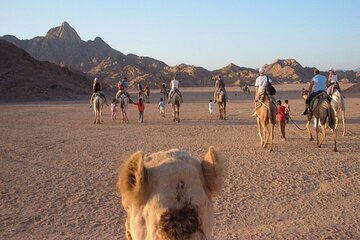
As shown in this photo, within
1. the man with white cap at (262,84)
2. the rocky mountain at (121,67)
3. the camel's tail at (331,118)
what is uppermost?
the rocky mountain at (121,67)

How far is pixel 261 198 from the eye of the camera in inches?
314

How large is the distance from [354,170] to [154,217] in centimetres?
929

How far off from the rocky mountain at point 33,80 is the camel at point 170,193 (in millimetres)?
45355

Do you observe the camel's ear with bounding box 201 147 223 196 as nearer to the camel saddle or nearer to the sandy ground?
the sandy ground

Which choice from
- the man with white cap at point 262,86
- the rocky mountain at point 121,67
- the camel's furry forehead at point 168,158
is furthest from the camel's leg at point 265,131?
the rocky mountain at point 121,67

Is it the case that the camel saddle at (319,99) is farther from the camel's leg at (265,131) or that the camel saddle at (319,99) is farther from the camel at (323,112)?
the camel's leg at (265,131)

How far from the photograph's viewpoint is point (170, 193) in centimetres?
208

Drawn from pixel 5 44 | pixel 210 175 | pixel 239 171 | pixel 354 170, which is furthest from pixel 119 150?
pixel 5 44

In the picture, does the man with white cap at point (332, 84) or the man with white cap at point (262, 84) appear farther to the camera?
the man with white cap at point (332, 84)

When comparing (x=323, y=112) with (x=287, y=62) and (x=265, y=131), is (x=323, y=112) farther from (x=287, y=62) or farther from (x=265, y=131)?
(x=287, y=62)

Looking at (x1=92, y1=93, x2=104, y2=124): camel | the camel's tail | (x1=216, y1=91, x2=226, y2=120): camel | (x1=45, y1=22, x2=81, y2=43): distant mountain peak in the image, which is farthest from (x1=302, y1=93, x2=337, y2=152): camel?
(x1=45, y1=22, x2=81, y2=43): distant mountain peak

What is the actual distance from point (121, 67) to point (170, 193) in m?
109

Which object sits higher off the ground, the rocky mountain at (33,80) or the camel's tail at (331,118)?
the rocky mountain at (33,80)

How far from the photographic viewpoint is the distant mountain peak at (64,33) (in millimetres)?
141875
